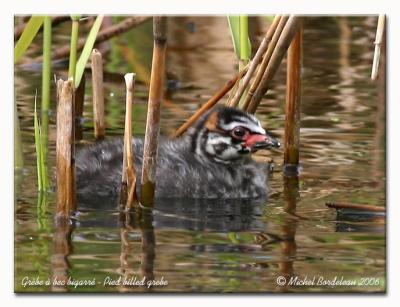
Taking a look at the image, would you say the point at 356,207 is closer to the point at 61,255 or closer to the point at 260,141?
the point at 260,141

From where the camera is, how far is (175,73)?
11.9 meters

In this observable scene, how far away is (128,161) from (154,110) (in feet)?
1.41

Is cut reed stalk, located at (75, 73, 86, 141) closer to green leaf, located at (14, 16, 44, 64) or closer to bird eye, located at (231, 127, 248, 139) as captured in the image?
bird eye, located at (231, 127, 248, 139)

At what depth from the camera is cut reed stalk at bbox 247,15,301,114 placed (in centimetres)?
903

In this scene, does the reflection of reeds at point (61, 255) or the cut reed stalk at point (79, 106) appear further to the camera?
the cut reed stalk at point (79, 106)

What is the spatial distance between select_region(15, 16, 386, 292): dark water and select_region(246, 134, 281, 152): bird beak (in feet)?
1.05

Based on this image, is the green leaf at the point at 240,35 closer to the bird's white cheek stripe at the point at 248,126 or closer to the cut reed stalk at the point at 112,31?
the bird's white cheek stripe at the point at 248,126

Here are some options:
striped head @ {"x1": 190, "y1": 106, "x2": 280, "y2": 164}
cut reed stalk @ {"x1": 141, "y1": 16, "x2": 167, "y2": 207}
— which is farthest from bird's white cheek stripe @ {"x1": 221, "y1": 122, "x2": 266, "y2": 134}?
cut reed stalk @ {"x1": 141, "y1": 16, "x2": 167, "y2": 207}

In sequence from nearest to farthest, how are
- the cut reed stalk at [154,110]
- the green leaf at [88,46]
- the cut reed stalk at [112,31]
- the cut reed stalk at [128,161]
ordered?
1. the cut reed stalk at [154,110]
2. the cut reed stalk at [128,161]
3. the green leaf at [88,46]
4. the cut reed stalk at [112,31]

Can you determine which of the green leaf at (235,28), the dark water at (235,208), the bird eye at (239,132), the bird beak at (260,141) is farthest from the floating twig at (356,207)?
the green leaf at (235,28)

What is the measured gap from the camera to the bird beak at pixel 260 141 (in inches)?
362

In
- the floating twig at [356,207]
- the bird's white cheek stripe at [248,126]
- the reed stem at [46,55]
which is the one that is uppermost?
the reed stem at [46,55]

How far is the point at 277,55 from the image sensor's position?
9211 mm

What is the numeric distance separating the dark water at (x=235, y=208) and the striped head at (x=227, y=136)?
12.8 inches
